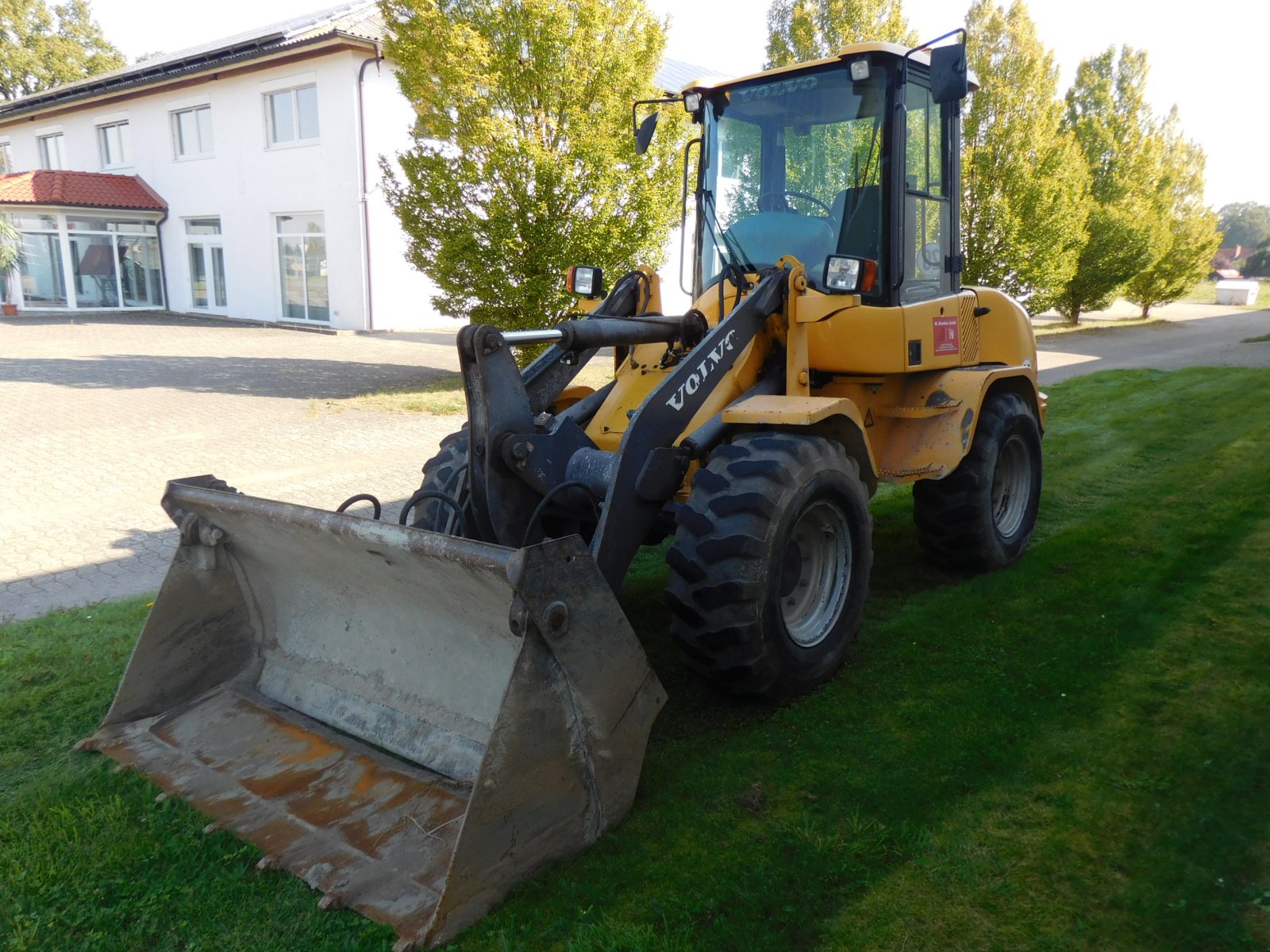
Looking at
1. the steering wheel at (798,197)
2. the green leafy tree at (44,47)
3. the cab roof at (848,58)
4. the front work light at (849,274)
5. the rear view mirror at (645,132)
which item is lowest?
the front work light at (849,274)

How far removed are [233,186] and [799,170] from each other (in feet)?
72.8

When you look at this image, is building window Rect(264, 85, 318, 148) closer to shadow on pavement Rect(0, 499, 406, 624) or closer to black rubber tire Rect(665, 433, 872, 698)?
shadow on pavement Rect(0, 499, 406, 624)

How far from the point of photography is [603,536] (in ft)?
12.2

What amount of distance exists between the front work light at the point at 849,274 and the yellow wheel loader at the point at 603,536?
15 mm

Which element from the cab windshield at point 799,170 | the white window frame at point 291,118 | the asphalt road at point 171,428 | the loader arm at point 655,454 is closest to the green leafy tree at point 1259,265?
the asphalt road at point 171,428

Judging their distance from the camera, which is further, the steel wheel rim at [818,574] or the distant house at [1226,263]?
the distant house at [1226,263]

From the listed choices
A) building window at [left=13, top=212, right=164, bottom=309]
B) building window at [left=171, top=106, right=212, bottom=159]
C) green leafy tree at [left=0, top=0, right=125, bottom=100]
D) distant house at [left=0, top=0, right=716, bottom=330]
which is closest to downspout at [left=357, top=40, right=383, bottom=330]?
distant house at [left=0, top=0, right=716, bottom=330]

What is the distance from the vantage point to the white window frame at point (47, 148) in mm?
29609

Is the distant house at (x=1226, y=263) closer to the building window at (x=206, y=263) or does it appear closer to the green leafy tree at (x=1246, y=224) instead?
the green leafy tree at (x=1246, y=224)

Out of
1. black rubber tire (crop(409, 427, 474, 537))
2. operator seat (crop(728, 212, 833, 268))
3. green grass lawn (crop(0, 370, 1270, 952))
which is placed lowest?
green grass lawn (crop(0, 370, 1270, 952))

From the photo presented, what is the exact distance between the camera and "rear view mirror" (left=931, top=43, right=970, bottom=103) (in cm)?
435

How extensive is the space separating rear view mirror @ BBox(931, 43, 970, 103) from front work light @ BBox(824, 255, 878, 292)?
81cm

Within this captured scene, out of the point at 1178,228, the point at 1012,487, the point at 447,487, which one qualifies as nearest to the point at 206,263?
the point at 447,487

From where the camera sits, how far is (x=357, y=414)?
460 inches
